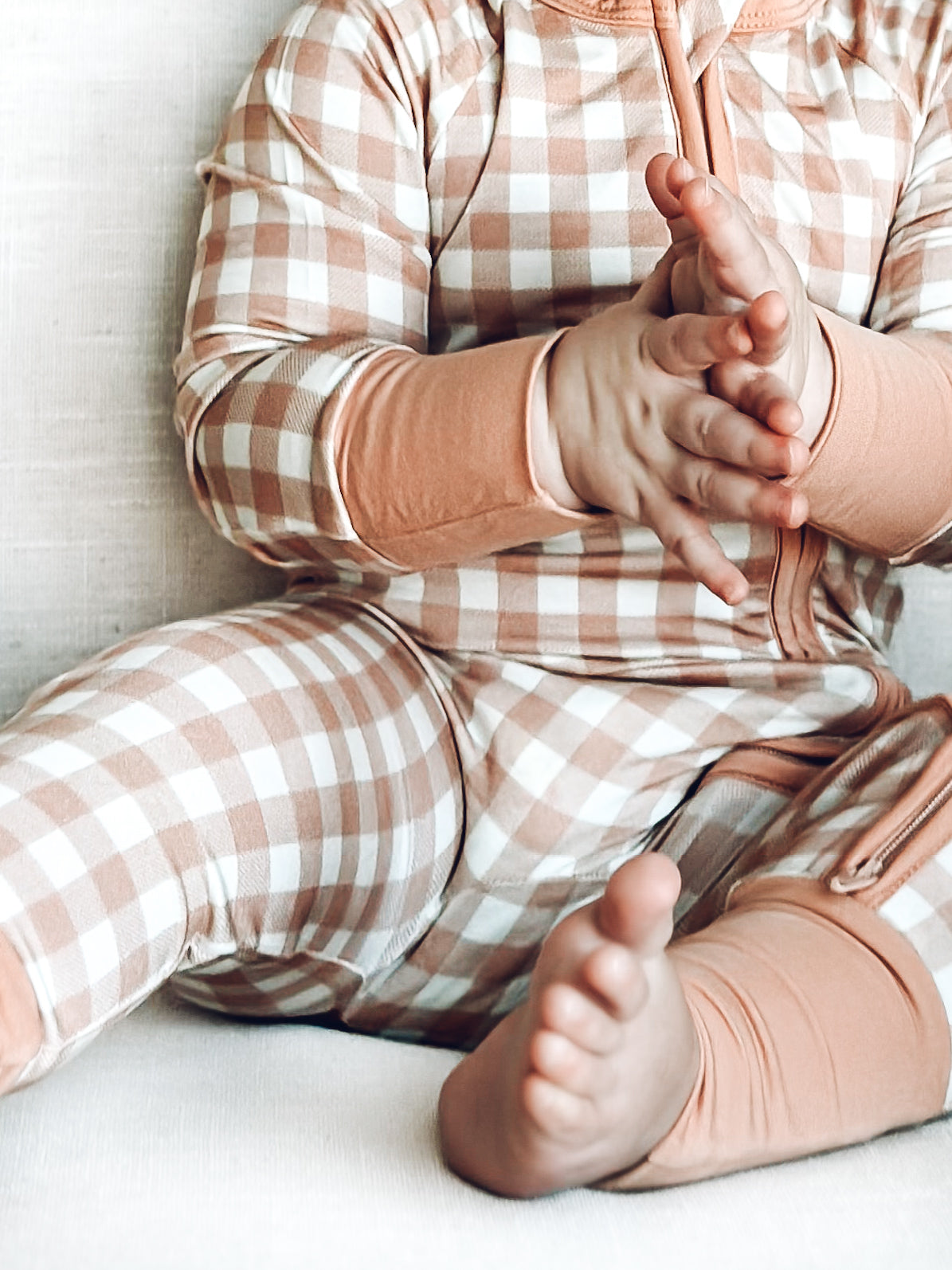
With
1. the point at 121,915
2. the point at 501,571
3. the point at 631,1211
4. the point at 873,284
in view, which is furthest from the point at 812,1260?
the point at 873,284

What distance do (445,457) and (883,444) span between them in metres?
0.21

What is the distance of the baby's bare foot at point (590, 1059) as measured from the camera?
43cm

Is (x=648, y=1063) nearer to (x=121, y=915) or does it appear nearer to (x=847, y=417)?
(x=121, y=915)

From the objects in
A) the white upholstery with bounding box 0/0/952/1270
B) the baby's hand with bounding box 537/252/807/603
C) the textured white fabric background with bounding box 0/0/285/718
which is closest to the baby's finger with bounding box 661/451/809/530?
the baby's hand with bounding box 537/252/807/603

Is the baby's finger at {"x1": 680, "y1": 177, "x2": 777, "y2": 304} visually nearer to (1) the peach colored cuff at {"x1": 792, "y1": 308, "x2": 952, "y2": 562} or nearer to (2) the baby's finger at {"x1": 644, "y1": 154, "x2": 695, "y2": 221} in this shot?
(2) the baby's finger at {"x1": 644, "y1": 154, "x2": 695, "y2": 221}

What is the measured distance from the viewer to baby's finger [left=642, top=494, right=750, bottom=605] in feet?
1.78

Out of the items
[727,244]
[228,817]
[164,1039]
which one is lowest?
[164,1039]

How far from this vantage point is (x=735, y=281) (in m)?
0.53

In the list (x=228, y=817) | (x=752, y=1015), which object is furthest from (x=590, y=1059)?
(x=228, y=817)

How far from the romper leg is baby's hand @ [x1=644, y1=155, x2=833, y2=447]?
9.3 inches

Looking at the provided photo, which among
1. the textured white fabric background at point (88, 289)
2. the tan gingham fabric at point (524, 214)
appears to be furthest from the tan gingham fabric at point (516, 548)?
the textured white fabric background at point (88, 289)

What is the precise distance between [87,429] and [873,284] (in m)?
0.45

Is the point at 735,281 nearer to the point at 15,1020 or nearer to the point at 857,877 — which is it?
the point at 857,877

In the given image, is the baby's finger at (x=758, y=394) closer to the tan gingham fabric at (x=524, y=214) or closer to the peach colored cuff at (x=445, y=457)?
the peach colored cuff at (x=445, y=457)
